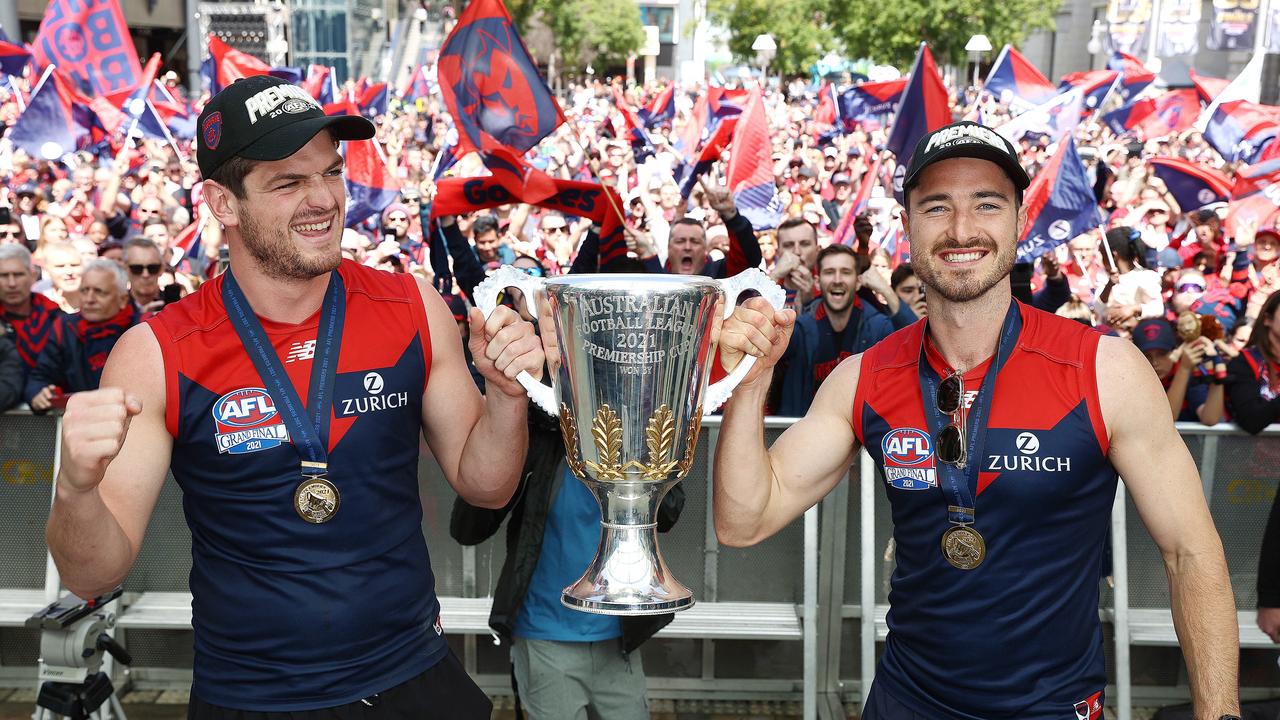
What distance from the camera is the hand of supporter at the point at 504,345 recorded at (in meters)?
2.46

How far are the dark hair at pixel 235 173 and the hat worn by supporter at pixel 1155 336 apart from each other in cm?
444

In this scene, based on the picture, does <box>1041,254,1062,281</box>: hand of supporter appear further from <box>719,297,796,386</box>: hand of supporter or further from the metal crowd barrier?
<box>719,297,796,386</box>: hand of supporter

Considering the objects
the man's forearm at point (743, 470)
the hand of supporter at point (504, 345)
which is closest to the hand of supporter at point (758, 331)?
the man's forearm at point (743, 470)

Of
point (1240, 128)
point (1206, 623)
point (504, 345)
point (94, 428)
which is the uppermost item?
point (1240, 128)

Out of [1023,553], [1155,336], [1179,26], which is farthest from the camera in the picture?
[1179,26]

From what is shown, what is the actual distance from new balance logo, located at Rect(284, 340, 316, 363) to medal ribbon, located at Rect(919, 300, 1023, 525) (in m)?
1.45

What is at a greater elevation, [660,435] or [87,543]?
[660,435]

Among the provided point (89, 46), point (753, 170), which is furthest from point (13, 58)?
point (753, 170)

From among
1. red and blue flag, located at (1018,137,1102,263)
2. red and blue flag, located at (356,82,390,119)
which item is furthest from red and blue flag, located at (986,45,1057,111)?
red and blue flag, located at (356,82,390,119)

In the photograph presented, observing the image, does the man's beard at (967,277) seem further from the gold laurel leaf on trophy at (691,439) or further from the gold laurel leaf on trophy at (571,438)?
the gold laurel leaf on trophy at (571,438)

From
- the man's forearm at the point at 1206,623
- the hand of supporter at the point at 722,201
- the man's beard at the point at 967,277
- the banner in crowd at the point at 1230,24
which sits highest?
the banner in crowd at the point at 1230,24

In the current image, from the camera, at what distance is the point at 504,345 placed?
2463mm

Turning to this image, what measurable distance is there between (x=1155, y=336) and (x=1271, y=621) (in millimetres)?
2409

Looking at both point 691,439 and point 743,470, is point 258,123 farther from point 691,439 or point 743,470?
point 743,470
